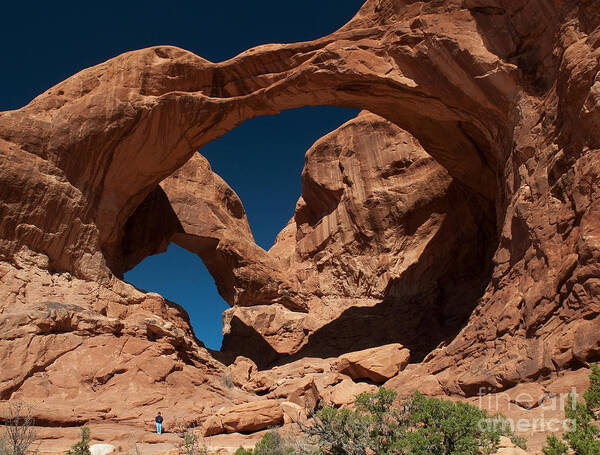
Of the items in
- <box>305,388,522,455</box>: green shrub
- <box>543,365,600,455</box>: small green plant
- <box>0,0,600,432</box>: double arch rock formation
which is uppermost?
<box>0,0,600,432</box>: double arch rock formation

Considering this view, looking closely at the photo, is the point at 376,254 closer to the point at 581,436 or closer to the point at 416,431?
the point at 416,431

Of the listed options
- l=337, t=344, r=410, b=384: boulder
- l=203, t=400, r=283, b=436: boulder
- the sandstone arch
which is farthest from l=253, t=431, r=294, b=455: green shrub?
the sandstone arch

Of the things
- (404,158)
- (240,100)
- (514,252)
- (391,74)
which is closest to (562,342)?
(514,252)

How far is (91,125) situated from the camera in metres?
13.9

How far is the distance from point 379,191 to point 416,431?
15.9 meters

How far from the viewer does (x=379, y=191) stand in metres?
21.4

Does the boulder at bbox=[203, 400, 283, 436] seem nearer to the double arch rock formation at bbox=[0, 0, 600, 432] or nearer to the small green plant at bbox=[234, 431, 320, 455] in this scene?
the small green plant at bbox=[234, 431, 320, 455]

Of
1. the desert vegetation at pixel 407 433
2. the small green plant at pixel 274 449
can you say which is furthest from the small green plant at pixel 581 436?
the small green plant at pixel 274 449

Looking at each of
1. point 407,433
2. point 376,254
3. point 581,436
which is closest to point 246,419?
point 407,433

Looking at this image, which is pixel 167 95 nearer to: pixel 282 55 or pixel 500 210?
pixel 282 55

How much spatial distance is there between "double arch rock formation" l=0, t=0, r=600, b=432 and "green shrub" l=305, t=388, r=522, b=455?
3.01 metres

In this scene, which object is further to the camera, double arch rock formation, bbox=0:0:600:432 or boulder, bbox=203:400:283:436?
double arch rock formation, bbox=0:0:600:432

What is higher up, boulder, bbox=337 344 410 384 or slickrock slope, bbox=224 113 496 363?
slickrock slope, bbox=224 113 496 363

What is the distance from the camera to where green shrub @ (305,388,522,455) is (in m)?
5.25
